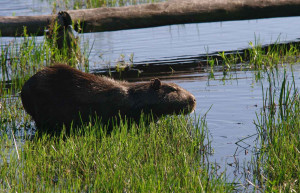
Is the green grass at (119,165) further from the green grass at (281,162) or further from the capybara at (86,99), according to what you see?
the capybara at (86,99)

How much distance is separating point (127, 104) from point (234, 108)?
161 centimetres

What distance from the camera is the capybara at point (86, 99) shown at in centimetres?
695

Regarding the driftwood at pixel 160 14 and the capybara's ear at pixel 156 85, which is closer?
the capybara's ear at pixel 156 85

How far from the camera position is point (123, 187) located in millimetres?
4777

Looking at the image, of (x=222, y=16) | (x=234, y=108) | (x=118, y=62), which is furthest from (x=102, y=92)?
(x=222, y=16)

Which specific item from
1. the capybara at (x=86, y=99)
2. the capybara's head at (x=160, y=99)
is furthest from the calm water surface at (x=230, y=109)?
the capybara at (x=86, y=99)

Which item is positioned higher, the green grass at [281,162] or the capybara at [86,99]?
the capybara at [86,99]

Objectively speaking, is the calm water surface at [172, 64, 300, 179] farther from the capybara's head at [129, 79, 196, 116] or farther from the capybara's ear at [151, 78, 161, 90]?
the capybara's ear at [151, 78, 161, 90]

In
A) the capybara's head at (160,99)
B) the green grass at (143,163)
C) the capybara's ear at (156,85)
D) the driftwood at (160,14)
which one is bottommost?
the green grass at (143,163)

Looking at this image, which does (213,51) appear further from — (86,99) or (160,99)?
(86,99)

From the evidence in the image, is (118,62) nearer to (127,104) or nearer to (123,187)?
(127,104)

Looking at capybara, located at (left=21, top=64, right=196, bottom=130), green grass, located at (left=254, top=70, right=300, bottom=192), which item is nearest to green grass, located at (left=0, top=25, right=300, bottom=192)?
green grass, located at (left=254, top=70, right=300, bottom=192)

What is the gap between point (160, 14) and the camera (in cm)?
1105

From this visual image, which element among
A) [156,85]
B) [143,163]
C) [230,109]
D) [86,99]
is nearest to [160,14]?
[230,109]
